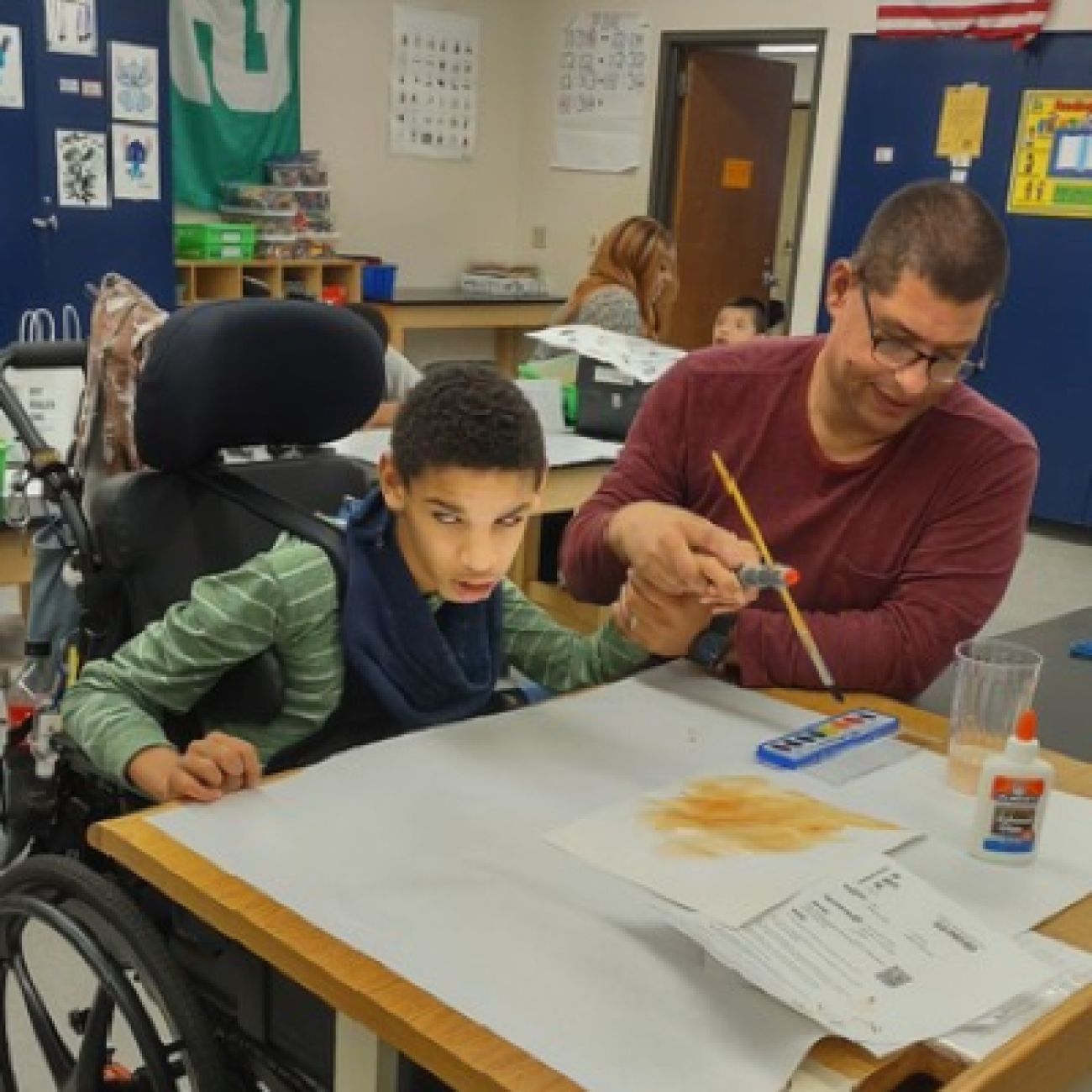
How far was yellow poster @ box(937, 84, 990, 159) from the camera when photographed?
5547 mm

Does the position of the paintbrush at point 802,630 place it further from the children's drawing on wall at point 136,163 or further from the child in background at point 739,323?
the children's drawing on wall at point 136,163

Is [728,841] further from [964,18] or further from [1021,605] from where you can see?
[964,18]

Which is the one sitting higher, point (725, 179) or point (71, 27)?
point (71, 27)

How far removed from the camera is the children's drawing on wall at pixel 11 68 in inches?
187

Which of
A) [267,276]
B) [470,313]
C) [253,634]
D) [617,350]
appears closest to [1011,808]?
[253,634]

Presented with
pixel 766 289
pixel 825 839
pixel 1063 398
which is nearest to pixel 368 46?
pixel 766 289

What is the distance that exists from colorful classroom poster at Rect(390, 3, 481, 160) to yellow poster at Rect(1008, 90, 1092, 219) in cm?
293

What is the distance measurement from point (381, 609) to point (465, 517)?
156 mm

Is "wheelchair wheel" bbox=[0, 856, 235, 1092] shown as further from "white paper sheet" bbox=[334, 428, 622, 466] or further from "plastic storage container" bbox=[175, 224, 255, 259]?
"plastic storage container" bbox=[175, 224, 255, 259]

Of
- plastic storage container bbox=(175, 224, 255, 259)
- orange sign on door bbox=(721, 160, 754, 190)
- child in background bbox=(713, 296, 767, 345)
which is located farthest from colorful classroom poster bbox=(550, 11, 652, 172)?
child in background bbox=(713, 296, 767, 345)

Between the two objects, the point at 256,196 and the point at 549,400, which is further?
the point at 256,196

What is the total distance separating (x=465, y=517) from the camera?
1356mm

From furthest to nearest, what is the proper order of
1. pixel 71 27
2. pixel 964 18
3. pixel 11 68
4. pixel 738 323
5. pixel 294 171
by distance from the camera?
pixel 294 171, pixel 964 18, pixel 71 27, pixel 11 68, pixel 738 323

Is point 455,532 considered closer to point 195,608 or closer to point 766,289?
point 195,608
